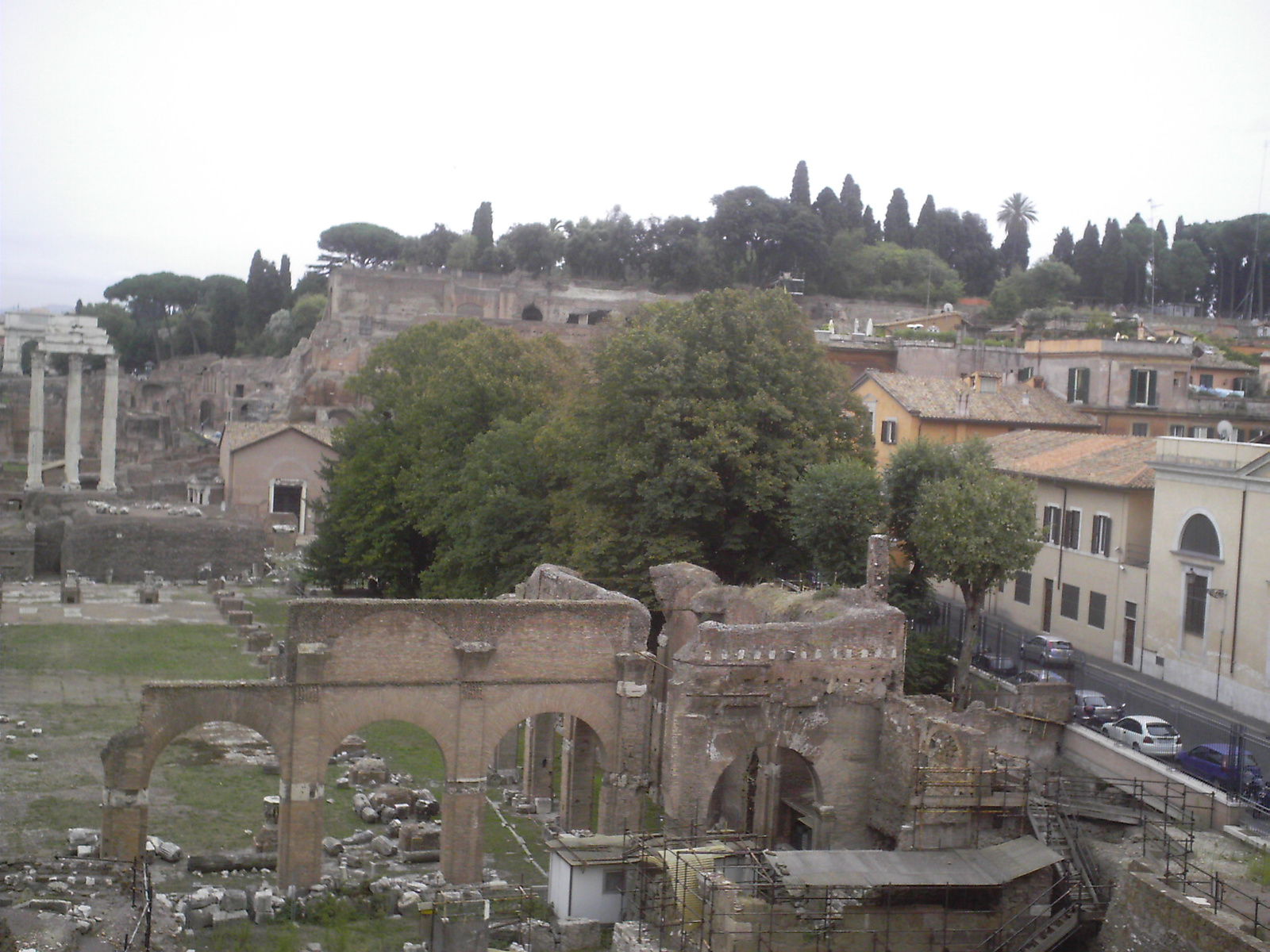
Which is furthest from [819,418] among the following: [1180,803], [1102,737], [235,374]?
[235,374]

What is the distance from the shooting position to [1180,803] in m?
19.4

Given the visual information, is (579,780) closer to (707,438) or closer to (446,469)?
(707,438)

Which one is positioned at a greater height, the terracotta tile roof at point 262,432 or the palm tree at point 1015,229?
the palm tree at point 1015,229

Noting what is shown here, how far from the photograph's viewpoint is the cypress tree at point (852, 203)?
90812 mm

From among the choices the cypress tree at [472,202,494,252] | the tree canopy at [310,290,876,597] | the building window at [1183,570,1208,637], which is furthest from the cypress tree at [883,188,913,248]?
the building window at [1183,570,1208,637]

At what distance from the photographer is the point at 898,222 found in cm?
9294

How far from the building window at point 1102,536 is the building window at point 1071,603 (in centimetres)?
117

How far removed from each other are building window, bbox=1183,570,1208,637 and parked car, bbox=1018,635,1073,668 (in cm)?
254

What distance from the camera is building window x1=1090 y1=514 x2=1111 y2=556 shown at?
104ft

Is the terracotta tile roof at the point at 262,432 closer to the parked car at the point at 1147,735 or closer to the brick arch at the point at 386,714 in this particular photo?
the brick arch at the point at 386,714

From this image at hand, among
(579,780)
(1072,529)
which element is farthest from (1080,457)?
(579,780)

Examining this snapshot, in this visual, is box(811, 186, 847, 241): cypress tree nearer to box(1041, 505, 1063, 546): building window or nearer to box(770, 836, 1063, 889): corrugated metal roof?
box(1041, 505, 1063, 546): building window

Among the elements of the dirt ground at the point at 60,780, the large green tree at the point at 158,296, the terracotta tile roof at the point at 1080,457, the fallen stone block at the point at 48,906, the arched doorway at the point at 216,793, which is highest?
the large green tree at the point at 158,296

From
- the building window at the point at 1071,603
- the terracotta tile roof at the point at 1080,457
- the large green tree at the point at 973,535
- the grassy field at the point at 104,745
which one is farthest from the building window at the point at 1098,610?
the grassy field at the point at 104,745
